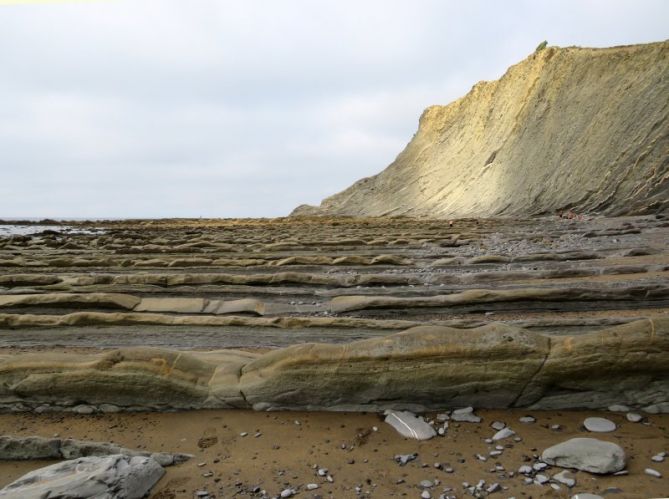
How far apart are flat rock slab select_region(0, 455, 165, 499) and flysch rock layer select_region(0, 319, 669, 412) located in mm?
787

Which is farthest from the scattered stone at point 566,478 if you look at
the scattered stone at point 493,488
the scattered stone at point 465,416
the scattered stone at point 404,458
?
the scattered stone at point 404,458

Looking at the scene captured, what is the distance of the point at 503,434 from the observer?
2693 millimetres

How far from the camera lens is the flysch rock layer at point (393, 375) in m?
2.88

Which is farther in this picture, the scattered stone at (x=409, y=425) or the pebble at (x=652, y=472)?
the scattered stone at (x=409, y=425)

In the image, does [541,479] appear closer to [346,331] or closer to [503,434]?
[503,434]

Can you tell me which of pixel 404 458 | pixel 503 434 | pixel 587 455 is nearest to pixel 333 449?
pixel 404 458

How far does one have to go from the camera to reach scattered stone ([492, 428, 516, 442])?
8.77ft

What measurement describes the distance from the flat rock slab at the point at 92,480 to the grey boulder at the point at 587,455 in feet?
6.59

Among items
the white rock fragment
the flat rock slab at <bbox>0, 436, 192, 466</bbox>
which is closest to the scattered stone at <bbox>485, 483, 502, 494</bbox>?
the white rock fragment

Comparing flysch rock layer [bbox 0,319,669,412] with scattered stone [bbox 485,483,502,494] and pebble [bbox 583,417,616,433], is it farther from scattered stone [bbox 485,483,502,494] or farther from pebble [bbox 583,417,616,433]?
scattered stone [bbox 485,483,502,494]

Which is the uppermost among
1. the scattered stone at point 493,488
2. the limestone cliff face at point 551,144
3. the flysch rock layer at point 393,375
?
the limestone cliff face at point 551,144

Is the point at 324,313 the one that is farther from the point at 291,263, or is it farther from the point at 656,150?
the point at 656,150

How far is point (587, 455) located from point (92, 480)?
2368mm

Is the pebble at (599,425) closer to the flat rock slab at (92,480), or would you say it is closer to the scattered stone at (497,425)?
the scattered stone at (497,425)
